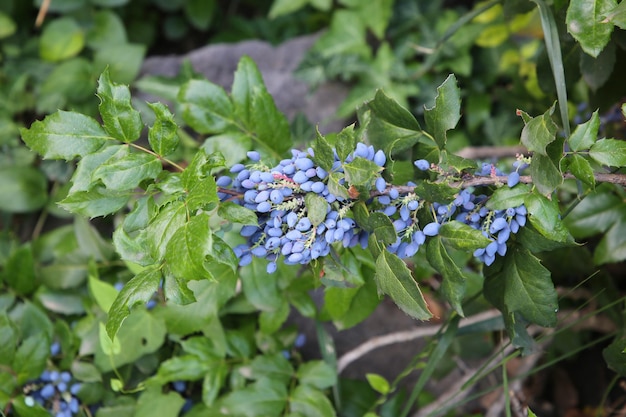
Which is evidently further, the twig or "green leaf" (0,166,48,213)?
"green leaf" (0,166,48,213)

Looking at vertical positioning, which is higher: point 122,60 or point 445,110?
point 445,110

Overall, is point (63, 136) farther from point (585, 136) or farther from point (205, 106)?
point (585, 136)

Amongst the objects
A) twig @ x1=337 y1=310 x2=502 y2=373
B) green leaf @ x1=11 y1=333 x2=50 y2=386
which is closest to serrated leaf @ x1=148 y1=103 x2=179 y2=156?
green leaf @ x1=11 y1=333 x2=50 y2=386

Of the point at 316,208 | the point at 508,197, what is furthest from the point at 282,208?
the point at 508,197

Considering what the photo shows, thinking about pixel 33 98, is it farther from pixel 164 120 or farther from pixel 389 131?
pixel 389 131

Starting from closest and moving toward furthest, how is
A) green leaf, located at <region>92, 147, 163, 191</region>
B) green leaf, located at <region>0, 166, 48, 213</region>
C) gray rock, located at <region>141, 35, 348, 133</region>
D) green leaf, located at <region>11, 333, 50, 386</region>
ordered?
1. green leaf, located at <region>92, 147, 163, 191</region>
2. green leaf, located at <region>11, 333, 50, 386</region>
3. green leaf, located at <region>0, 166, 48, 213</region>
4. gray rock, located at <region>141, 35, 348, 133</region>

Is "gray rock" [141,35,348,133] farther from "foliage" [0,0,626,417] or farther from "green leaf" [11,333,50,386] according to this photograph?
"green leaf" [11,333,50,386]
